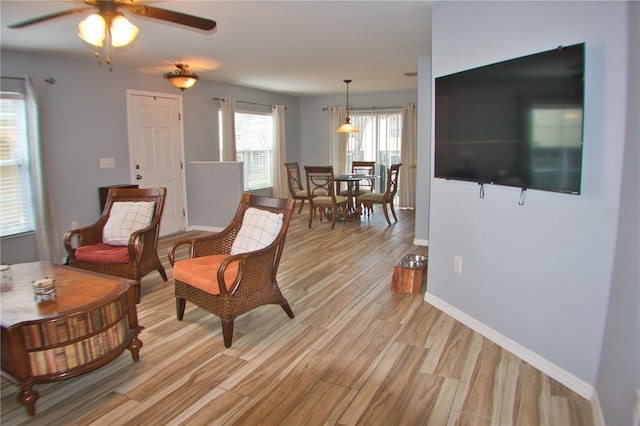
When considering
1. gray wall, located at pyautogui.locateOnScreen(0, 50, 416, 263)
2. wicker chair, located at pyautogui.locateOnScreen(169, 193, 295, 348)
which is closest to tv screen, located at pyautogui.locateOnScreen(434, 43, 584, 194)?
wicker chair, located at pyautogui.locateOnScreen(169, 193, 295, 348)

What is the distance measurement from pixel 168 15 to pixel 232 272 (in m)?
1.64

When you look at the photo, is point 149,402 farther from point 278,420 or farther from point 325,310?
point 325,310

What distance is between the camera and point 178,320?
10.8 feet

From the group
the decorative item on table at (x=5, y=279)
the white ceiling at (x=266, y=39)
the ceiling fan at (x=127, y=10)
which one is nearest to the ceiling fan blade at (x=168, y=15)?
the ceiling fan at (x=127, y=10)

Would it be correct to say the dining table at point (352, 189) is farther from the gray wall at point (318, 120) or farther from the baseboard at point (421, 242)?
the gray wall at point (318, 120)

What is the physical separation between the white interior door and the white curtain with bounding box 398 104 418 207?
4343 mm

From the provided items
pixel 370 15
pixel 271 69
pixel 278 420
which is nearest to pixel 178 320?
pixel 278 420

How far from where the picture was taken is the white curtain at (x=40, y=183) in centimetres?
464

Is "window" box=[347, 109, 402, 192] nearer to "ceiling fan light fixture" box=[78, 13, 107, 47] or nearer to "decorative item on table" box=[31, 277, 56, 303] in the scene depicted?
"ceiling fan light fixture" box=[78, 13, 107, 47]

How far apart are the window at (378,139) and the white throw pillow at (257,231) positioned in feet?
19.9

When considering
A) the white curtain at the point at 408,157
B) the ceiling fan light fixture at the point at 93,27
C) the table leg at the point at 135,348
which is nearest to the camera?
the ceiling fan light fixture at the point at 93,27

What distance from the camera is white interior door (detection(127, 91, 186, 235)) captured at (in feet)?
19.6

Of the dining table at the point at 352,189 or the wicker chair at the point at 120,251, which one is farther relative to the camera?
the dining table at the point at 352,189

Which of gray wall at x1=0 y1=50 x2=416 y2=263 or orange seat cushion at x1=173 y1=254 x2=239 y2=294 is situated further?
gray wall at x1=0 y1=50 x2=416 y2=263
